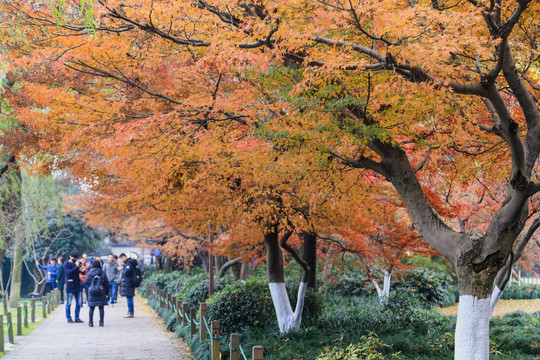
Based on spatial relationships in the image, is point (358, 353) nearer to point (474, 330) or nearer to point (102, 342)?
point (474, 330)

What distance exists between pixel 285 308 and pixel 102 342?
4.27 m

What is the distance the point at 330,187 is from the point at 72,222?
30272 mm

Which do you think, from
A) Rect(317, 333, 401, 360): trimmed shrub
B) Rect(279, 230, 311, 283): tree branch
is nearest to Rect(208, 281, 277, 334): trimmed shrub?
Rect(279, 230, 311, 283): tree branch

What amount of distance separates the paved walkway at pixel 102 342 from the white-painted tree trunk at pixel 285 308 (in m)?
2.06

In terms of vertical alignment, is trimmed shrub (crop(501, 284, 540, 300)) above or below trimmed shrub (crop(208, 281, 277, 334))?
below

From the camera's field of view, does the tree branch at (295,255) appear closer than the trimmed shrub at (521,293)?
Yes

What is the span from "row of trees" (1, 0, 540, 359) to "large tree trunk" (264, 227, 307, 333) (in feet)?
0.11

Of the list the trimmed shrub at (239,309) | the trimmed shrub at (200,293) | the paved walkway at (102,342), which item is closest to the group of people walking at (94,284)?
the paved walkway at (102,342)

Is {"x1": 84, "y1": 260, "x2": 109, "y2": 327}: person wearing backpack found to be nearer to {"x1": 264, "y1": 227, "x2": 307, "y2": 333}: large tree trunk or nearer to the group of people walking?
the group of people walking

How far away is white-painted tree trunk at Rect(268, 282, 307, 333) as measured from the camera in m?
11.4

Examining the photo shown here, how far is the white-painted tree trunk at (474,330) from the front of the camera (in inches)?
263

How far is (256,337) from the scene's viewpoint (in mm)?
11141

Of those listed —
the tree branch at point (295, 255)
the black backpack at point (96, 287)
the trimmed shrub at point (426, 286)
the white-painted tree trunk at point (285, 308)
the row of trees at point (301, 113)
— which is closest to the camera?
the row of trees at point (301, 113)

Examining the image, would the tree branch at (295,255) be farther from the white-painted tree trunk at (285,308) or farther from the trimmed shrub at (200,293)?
the trimmed shrub at (200,293)
